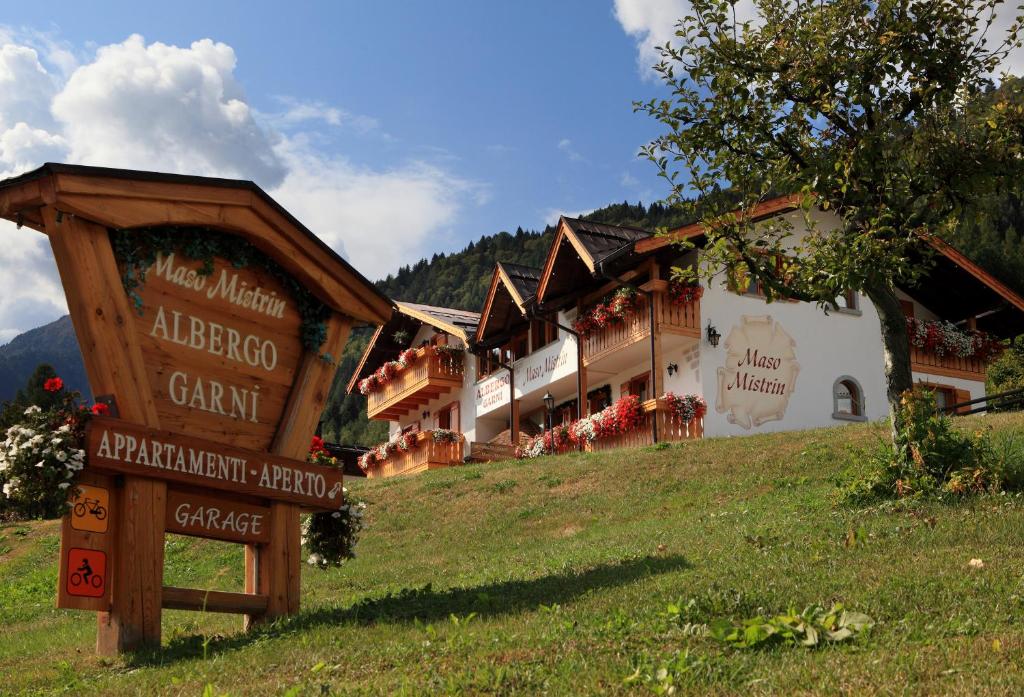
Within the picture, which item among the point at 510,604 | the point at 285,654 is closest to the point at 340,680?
the point at 285,654

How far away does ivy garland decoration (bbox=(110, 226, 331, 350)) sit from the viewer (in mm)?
10555

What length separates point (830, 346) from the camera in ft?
97.4

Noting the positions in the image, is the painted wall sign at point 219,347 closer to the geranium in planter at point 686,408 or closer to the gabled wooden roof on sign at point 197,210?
the gabled wooden roof on sign at point 197,210

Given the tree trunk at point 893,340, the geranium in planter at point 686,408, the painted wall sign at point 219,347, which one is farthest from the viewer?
the geranium in planter at point 686,408

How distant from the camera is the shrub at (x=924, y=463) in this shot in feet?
45.5

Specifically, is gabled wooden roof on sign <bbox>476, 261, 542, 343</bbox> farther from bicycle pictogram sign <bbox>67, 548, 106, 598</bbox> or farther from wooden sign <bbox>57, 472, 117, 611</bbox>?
bicycle pictogram sign <bbox>67, 548, 106, 598</bbox>

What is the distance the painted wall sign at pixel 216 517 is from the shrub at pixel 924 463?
24.2ft

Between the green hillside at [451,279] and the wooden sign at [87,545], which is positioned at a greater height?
the green hillside at [451,279]

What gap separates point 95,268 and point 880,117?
33.7 ft

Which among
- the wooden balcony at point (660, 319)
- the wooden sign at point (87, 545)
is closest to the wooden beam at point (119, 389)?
the wooden sign at point (87, 545)

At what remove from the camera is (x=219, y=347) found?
1134cm

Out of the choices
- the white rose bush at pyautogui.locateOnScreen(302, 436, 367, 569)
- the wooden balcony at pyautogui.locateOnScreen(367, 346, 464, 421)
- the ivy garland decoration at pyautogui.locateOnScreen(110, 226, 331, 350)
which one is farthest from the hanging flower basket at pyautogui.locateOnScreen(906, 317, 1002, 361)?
the ivy garland decoration at pyautogui.locateOnScreen(110, 226, 331, 350)

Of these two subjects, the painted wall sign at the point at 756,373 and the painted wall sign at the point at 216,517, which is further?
the painted wall sign at the point at 756,373

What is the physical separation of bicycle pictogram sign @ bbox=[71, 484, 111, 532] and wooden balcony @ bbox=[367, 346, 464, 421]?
28860 millimetres
